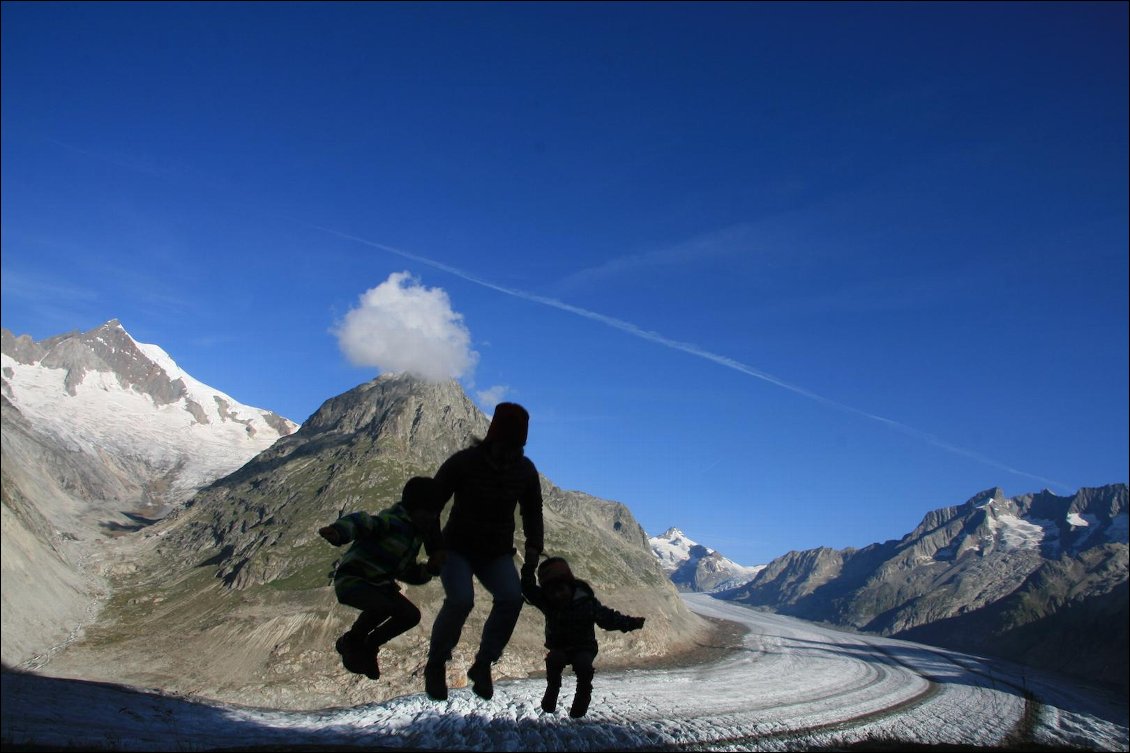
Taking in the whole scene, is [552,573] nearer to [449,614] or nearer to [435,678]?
[449,614]

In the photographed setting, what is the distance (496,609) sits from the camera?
936 cm

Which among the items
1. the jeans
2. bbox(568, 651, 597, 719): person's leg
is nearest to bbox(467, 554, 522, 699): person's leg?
the jeans

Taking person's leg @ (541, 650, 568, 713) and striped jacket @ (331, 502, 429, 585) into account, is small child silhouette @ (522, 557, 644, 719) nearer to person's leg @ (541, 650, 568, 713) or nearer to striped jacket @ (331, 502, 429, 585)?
person's leg @ (541, 650, 568, 713)

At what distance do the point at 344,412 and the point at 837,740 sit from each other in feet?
416

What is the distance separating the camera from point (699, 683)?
224ft

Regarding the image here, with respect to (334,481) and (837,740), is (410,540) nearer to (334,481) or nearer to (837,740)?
(837,740)

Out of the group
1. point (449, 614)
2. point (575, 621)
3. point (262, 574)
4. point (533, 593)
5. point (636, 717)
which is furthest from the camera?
point (262, 574)

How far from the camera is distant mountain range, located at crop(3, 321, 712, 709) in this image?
188 feet

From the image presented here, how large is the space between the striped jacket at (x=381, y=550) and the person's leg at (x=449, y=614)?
0.37 metres

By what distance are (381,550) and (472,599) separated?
1.39m

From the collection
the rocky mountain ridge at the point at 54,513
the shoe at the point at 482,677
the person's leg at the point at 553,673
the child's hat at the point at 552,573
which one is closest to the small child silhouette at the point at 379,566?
the shoe at the point at 482,677

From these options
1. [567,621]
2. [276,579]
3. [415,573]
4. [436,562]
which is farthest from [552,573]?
[276,579]

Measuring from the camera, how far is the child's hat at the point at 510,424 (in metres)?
9.25

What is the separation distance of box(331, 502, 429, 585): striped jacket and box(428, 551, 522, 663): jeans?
442 millimetres
